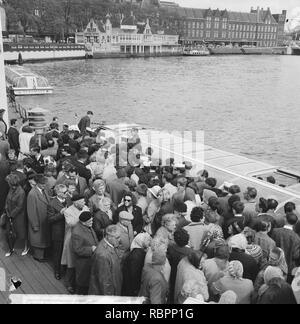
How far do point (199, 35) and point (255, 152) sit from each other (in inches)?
4375

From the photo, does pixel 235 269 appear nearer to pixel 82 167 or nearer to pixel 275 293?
pixel 275 293

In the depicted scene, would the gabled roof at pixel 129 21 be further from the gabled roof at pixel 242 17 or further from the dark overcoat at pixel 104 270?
the dark overcoat at pixel 104 270

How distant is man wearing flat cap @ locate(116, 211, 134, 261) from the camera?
5.04 m

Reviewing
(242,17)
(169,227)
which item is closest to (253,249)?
(169,227)

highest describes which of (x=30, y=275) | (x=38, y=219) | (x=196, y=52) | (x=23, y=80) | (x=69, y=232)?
(x=69, y=232)

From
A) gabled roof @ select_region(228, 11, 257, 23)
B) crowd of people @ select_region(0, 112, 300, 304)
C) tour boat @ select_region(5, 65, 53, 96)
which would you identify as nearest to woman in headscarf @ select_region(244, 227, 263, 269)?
crowd of people @ select_region(0, 112, 300, 304)

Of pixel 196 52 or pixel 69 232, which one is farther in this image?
pixel 196 52

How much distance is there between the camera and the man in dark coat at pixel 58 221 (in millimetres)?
5668

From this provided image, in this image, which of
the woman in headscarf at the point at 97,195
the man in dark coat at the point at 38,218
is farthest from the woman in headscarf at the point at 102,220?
the man in dark coat at the point at 38,218

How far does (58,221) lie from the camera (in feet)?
18.6

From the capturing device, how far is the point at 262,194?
8.35 m

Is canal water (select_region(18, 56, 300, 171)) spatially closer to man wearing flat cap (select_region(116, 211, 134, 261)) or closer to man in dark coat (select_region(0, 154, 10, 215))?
man in dark coat (select_region(0, 154, 10, 215))

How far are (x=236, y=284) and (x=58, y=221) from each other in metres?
2.62
